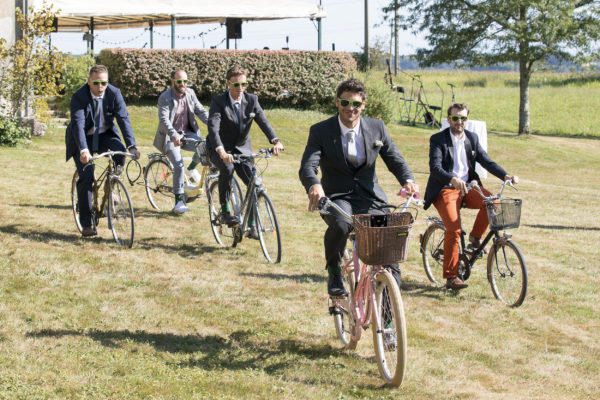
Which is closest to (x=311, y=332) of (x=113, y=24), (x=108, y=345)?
(x=108, y=345)

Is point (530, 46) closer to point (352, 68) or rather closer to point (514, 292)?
point (352, 68)

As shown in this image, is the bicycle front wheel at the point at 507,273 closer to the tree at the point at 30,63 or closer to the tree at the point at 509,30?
the tree at the point at 30,63

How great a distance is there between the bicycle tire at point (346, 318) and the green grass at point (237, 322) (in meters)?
0.12

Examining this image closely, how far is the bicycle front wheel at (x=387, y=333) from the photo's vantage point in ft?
15.9

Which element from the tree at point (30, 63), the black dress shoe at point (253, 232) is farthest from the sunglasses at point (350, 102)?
the tree at point (30, 63)

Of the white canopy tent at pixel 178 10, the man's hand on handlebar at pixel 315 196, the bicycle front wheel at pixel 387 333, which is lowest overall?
the bicycle front wheel at pixel 387 333

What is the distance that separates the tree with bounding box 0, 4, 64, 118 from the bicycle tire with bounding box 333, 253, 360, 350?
1383cm

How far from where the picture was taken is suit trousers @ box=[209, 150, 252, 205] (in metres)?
8.84

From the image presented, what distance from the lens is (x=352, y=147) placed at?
551 centimetres

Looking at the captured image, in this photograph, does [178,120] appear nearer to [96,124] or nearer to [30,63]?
[96,124]

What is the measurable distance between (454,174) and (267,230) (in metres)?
2.20

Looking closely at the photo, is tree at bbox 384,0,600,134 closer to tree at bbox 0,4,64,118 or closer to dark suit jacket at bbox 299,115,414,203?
tree at bbox 0,4,64,118

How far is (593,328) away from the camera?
7.05 metres

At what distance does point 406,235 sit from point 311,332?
187 cm
